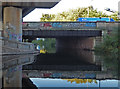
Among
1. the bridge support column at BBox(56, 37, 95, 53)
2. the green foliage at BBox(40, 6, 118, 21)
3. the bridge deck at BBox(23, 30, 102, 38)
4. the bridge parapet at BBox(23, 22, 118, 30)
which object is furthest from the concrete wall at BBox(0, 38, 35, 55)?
the green foliage at BBox(40, 6, 118, 21)

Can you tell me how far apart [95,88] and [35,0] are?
19.3 metres

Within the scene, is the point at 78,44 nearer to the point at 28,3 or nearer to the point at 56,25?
the point at 56,25

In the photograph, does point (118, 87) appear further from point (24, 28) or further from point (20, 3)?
point (24, 28)

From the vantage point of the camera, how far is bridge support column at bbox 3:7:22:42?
2284 cm

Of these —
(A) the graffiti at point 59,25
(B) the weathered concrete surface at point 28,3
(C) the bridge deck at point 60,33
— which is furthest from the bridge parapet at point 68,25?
(B) the weathered concrete surface at point 28,3

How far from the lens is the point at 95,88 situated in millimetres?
5066

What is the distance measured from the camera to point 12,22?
75.6 feet

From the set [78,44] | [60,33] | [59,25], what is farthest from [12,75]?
[78,44]

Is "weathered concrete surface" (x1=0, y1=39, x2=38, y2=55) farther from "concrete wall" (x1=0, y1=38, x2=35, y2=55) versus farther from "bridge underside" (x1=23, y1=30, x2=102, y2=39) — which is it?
"bridge underside" (x1=23, y1=30, x2=102, y2=39)

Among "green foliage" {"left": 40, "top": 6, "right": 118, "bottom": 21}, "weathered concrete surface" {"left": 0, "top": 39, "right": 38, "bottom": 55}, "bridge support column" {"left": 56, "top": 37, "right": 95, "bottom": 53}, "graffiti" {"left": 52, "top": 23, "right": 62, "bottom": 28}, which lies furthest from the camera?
"green foliage" {"left": 40, "top": 6, "right": 118, "bottom": 21}

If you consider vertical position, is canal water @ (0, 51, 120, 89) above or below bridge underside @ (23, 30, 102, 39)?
below

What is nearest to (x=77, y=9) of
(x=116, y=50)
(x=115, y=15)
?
(x=115, y=15)

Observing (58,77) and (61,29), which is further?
(61,29)

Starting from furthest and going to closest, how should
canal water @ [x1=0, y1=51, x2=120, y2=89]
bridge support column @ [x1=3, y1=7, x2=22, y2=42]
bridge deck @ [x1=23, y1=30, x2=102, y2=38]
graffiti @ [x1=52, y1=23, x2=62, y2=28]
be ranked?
graffiti @ [x1=52, y1=23, x2=62, y2=28], bridge deck @ [x1=23, y1=30, x2=102, y2=38], bridge support column @ [x1=3, y1=7, x2=22, y2=42], canal water @ [x1=0, y1=51, x2=120, y2=89]
